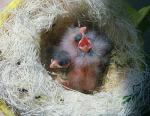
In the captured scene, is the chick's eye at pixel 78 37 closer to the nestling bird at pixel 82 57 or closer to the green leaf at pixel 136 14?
the nestling bird at pixel 82 57

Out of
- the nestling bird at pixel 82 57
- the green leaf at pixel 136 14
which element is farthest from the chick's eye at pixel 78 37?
the green leaf at pixel 136 14

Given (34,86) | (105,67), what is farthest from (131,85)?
(34,86)

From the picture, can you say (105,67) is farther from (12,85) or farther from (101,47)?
(12,85)

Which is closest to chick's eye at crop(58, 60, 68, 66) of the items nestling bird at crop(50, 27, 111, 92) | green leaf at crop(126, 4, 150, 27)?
nestling bird at crop(50, 27, 111, 92)

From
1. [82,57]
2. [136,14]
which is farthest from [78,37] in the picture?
[136,14]

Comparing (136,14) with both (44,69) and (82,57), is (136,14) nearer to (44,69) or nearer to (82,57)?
(82,57)
